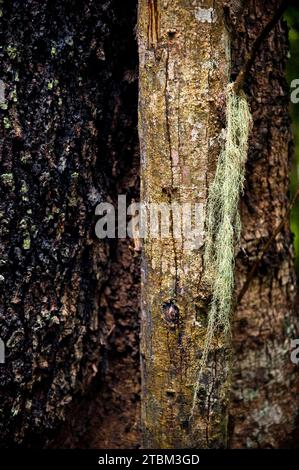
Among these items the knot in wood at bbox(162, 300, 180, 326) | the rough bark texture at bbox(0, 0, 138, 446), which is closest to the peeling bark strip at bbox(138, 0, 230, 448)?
the knot in wood at bbox(162, 300, 180, 326)

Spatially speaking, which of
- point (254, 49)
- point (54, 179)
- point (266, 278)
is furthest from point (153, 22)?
point (266, 278)

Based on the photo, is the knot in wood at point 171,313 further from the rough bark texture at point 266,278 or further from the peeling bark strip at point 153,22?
the peeling bark strip at point 153,22

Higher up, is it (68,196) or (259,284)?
(68,196)

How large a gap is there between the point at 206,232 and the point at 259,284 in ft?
1.71

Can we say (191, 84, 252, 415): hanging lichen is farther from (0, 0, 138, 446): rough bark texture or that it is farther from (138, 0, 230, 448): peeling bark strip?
(0, 0, 138, 446): rough bark texture

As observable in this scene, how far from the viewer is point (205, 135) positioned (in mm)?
1248

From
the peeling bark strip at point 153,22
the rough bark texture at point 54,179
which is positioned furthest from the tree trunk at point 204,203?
the rough bark texture at point 54,179

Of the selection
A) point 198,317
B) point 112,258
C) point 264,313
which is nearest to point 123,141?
point 112,258

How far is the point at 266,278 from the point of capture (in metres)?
1.72

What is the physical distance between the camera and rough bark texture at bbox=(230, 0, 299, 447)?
1.61 meters

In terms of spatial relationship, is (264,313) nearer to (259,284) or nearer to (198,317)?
(259,284)

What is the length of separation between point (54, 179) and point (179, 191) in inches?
16.6

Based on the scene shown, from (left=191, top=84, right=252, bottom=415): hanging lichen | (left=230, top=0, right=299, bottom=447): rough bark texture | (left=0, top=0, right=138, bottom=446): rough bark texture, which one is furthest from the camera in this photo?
(left=230, top=0, right=299, bottom=447): rough bark texture

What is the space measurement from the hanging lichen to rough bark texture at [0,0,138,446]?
44cm
